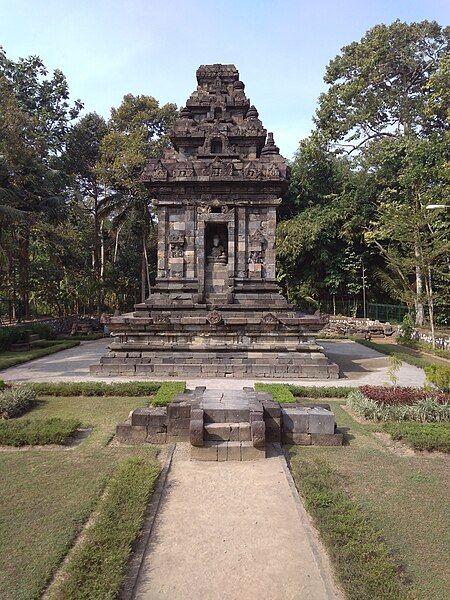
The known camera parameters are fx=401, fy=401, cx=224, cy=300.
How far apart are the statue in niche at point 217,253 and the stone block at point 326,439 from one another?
9427 mm

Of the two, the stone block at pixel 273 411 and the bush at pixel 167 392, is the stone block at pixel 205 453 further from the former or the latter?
the bush at pixel 167 392

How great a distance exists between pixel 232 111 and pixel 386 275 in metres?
19.8

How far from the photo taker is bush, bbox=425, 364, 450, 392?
31.8 feet

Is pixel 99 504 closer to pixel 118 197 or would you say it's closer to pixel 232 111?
pixel 232 111

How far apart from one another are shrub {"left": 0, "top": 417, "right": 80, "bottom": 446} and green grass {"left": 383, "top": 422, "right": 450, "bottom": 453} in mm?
6249

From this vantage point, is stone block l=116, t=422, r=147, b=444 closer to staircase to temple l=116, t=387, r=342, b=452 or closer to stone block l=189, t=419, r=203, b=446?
staircase to temple l=116, t=387, r=342, b=452

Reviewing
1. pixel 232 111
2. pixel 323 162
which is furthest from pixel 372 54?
pixel 232 111

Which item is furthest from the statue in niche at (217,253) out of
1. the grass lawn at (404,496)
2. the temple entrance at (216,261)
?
the grass lawn at (404,496)

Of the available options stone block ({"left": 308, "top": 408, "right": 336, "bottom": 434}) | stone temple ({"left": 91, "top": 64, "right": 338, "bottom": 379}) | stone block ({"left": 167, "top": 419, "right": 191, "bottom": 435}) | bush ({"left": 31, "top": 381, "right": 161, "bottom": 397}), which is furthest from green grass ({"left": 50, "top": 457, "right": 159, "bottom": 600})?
stone temple ({"left": 91, "top": 64, "right": 338, "bottom": 379})

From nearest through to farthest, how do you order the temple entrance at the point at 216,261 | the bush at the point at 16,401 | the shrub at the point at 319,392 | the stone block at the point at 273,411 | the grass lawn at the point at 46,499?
the grass lawn at the point at 46,499 < the stone block at the point at 273,411 < the bush at the point at 16,401 < the shrub at the point at 319,392 < the temple entrance at the point at 216,261

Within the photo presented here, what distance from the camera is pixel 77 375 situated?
44.0ft

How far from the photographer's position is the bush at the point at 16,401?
9062mm

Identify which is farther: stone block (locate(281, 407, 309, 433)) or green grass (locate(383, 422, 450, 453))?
stone block (locate(281, 407, 309, 433))

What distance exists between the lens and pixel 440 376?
9.73m
